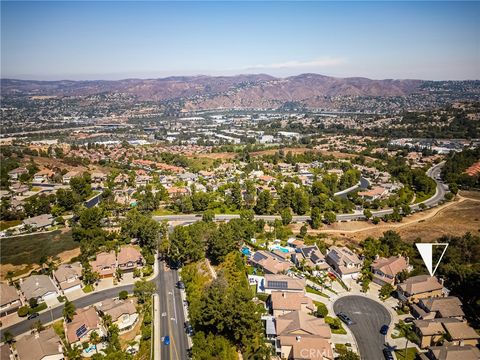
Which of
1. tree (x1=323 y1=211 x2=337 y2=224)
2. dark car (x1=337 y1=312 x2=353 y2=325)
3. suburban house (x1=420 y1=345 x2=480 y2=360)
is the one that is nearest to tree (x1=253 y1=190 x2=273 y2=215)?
tree (x1=323 y1=211 x2=337 y2=224)

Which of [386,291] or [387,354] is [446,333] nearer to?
[387,354]

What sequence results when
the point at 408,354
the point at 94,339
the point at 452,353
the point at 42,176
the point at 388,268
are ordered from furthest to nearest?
the point at 42,176, the point at 388,268, the point at 94,339, the point at 408,354, the point at 452,353

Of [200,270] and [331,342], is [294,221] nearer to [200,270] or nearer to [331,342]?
[200,270]

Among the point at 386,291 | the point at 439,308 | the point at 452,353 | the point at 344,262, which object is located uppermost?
the point at 452,353

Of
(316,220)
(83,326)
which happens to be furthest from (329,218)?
(83,326)

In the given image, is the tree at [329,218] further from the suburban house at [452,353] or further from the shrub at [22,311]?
the shrub at [22,311]
